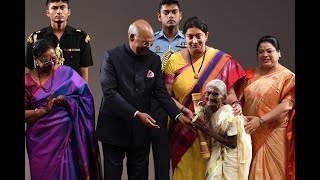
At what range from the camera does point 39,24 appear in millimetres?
6664

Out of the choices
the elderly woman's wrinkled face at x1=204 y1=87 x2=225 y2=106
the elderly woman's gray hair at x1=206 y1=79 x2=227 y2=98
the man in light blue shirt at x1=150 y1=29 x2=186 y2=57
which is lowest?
the elderly woman's wrinkled face at x1=204 y1=87 x2=225 y2=106

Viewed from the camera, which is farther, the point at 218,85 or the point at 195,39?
the point at 195,39

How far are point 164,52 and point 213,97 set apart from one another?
2.71 ft

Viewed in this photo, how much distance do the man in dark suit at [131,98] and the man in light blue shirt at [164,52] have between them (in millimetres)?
99

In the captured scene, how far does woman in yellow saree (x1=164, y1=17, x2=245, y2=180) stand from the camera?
531 cm

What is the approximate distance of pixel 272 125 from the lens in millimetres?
5426

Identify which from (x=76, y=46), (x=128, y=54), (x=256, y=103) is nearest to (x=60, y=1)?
(x=76, y=46)

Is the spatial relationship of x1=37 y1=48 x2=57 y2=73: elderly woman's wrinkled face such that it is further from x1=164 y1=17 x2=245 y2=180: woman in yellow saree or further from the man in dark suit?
x1=164 y1=17 x2=245 y2=180: woman in yellow saree

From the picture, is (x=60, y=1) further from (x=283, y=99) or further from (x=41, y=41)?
(x=283, y=99)

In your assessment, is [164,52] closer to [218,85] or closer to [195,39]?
[195,39]

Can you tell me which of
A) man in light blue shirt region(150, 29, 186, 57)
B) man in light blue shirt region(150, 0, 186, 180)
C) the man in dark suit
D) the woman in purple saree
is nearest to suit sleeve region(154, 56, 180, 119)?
the man in dark suit

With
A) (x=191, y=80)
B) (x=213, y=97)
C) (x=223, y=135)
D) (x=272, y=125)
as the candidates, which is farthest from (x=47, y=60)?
(x=272, y=125)

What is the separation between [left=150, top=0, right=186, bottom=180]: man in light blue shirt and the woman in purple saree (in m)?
0.45

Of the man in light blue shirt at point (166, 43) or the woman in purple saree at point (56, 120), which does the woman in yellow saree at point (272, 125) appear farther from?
the woman in purple saree at point (56, 120)
